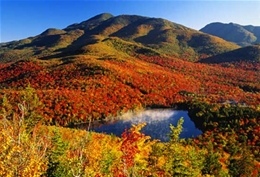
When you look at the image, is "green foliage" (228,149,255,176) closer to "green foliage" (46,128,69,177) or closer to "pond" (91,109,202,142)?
"pond" (91,109,202,142)

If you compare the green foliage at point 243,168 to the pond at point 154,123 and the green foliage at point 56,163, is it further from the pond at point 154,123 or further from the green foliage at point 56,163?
the green foliage at point 56,163

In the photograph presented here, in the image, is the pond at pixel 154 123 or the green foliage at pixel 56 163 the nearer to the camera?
the green foliage at pixel 56 163

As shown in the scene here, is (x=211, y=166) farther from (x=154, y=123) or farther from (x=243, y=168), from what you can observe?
(x=154, y=123)

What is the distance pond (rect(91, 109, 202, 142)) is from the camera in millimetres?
101938

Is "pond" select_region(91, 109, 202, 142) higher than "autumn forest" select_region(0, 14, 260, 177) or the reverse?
the reverse

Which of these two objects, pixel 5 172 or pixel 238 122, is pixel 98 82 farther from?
pixel 5 172

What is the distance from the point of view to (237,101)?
14450 centimetres

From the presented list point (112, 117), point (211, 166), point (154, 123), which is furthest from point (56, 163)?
point (112, 117)

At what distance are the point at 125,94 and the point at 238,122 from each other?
192 feet

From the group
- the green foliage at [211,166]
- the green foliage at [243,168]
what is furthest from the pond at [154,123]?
the green foliage at [211,166]

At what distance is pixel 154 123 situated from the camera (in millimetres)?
112750

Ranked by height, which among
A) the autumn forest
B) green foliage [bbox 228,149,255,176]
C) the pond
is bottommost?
the pond

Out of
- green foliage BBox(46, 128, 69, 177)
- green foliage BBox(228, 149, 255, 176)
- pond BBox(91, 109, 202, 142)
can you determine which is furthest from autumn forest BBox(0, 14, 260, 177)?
pond BBox(91, 109, 202, 142)

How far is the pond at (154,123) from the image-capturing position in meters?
102
